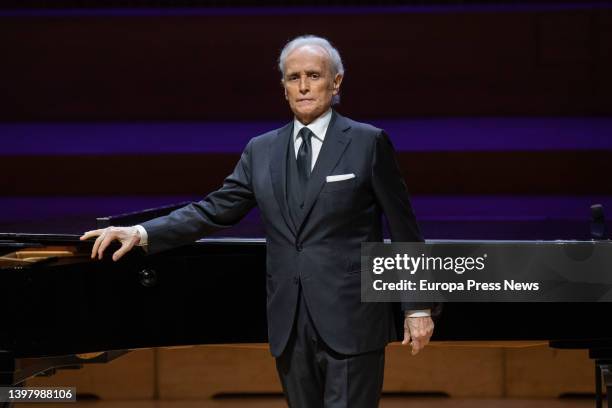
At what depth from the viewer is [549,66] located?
4234mm

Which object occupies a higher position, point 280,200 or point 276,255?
point 280,200

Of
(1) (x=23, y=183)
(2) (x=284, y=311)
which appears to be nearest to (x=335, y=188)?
(2) (x=284, y=311)

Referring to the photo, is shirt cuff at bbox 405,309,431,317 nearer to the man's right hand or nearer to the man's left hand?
the man's left hand

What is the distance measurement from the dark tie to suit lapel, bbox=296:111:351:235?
28 millimetres

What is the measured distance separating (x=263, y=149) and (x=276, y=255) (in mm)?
223

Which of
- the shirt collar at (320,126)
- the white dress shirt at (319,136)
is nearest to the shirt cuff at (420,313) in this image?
the white dress shirt at (319,136)

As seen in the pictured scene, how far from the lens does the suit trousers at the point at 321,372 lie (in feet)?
5.47

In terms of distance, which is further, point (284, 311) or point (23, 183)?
point (23, 183)

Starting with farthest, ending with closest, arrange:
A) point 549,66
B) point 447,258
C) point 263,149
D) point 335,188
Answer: point 549,66 → point 447,258 → point 263,149 → point 335,188

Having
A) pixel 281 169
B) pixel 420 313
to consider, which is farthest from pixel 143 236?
pixel 420 313

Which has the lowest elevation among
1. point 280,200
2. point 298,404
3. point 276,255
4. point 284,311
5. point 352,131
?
point 298,404

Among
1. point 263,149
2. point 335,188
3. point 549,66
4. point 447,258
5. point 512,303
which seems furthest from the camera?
point 549,66

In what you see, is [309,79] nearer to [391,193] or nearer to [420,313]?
[391,193]

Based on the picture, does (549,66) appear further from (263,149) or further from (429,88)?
(263,149)
